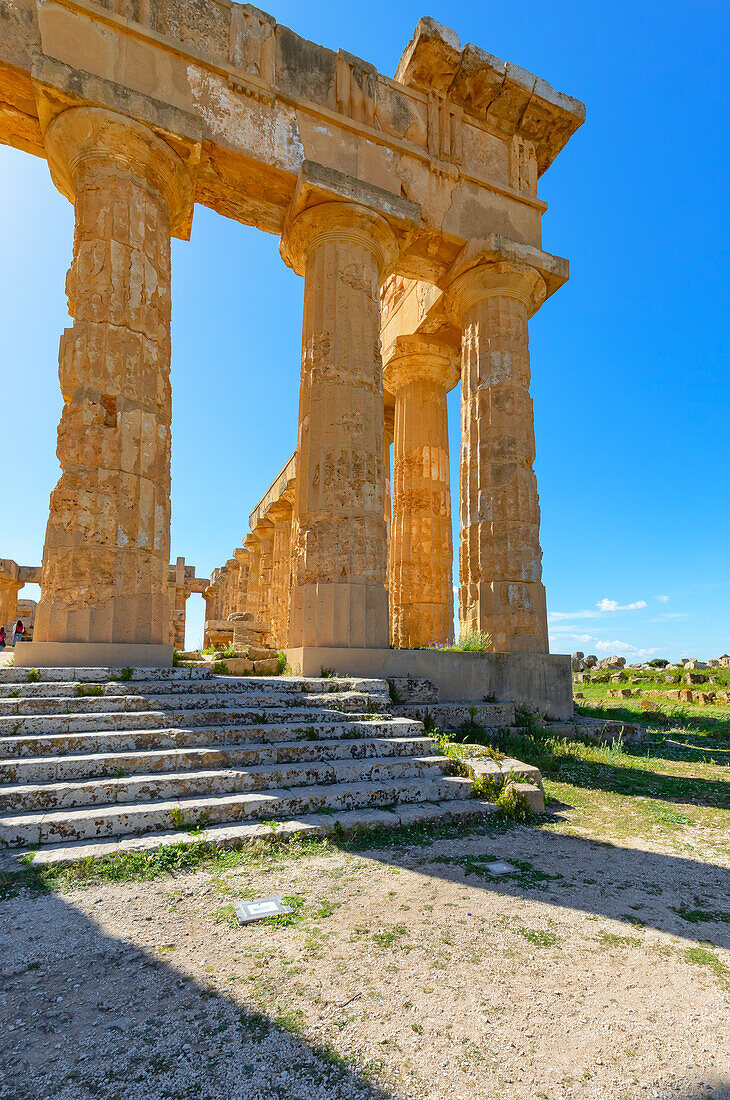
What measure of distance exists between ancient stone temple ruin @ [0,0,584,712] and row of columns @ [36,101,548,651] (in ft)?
0.10

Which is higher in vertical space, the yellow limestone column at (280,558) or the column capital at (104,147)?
the column capital at (104,147)

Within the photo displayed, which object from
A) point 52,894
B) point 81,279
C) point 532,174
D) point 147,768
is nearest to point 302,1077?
point 52,894

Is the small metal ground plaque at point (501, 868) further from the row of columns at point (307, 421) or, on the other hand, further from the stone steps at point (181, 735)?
the row of columns at point (307, 421)

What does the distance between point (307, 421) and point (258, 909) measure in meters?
6.66

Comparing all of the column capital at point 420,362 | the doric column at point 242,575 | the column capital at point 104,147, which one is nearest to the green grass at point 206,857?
the column capital at point 104,147

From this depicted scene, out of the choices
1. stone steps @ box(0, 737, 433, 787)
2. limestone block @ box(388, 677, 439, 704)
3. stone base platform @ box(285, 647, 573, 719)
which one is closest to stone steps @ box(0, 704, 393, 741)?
stone steps @ box(0, 737, 433, 787)

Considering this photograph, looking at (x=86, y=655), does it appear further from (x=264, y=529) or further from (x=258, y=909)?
(x=264, y=529)

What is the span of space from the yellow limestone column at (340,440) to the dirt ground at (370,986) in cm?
441

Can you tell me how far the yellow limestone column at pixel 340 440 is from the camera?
307 inches

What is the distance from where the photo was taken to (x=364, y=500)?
8070mm

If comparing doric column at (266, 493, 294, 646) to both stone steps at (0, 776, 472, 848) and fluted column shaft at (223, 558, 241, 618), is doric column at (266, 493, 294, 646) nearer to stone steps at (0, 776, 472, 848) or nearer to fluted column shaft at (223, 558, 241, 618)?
fluted column shaft at (223, 558, 241, 618)

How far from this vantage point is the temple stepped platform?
3734 millimetres

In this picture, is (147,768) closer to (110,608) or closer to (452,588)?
(110,608)

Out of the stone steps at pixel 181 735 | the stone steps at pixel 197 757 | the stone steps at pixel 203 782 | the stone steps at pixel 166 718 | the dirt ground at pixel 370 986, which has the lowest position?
the dirt ground at pixel 370 986
